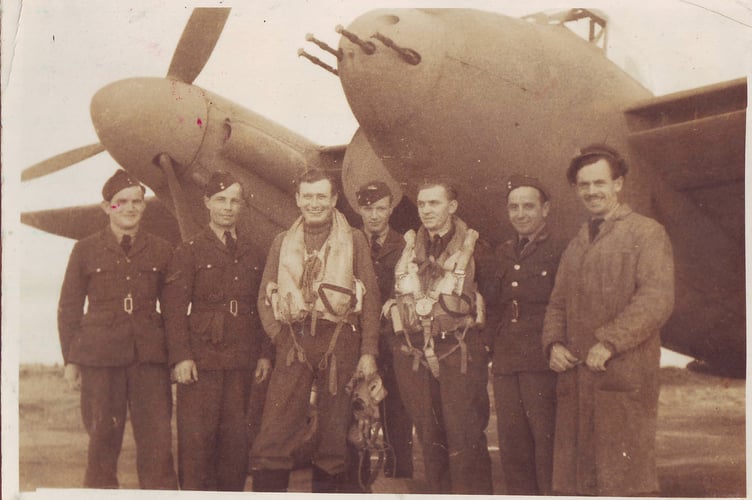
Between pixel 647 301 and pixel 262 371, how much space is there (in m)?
2.14

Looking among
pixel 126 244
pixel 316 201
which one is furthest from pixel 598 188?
pixel 126 244

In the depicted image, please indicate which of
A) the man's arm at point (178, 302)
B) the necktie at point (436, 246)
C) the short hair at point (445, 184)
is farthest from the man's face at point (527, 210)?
the man's arm at point (178, 302)

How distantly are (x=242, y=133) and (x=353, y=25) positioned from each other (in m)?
1.18

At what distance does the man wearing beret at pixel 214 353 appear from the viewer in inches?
189

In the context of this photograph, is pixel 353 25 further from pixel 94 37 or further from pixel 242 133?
pixel 94 37

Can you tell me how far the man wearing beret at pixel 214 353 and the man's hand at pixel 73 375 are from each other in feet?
1.93

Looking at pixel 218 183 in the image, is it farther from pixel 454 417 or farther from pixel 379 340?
pixel 454 417

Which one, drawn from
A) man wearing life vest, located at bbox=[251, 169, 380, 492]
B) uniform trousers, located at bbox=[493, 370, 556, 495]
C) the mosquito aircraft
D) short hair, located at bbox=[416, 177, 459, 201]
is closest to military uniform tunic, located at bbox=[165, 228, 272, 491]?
man wearing life vest, located at bbox=[251, 169, 380, 492]

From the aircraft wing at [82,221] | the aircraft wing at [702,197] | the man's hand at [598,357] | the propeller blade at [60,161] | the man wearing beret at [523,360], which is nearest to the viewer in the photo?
the man's hand at [598,357]

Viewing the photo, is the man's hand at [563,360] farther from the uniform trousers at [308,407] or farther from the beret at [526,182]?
the uniform trousers at [308,407]

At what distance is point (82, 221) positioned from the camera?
204 inches

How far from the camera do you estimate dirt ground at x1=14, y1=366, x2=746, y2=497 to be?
4.66 metres

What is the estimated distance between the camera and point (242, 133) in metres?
5.50

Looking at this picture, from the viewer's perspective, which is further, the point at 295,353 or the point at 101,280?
the point at 101,280
